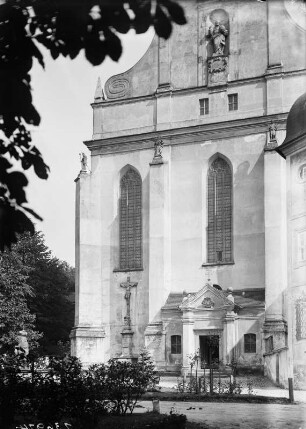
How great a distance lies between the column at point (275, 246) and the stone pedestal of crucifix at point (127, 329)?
7564 mm

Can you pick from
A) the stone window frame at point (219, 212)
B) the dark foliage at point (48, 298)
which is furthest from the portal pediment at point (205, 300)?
the dark foliage at point (48, 298)

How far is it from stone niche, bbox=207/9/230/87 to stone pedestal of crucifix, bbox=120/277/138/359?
1136 cm

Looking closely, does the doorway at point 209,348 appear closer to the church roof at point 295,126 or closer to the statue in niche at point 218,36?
the church roof at point 295,126

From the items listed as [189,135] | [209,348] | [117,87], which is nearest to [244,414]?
[209,348]

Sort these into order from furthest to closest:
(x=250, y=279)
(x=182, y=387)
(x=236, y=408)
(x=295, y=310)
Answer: (x=250, y=279) → (x=182, y=387) → (x=295, y=310) → (x=236, y=408)

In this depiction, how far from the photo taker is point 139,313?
133 ft

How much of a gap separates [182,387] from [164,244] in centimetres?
1360

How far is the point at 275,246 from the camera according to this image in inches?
1455

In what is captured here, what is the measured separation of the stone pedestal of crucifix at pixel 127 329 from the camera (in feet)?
131

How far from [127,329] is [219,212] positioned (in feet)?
25.4

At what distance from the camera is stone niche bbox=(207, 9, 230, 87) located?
40000mm

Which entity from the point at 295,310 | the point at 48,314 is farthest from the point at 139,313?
the point at 295,310

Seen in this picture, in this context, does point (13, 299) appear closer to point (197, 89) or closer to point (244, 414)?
point (197, 89)

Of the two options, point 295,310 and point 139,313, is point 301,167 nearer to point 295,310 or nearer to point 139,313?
point 295,310
